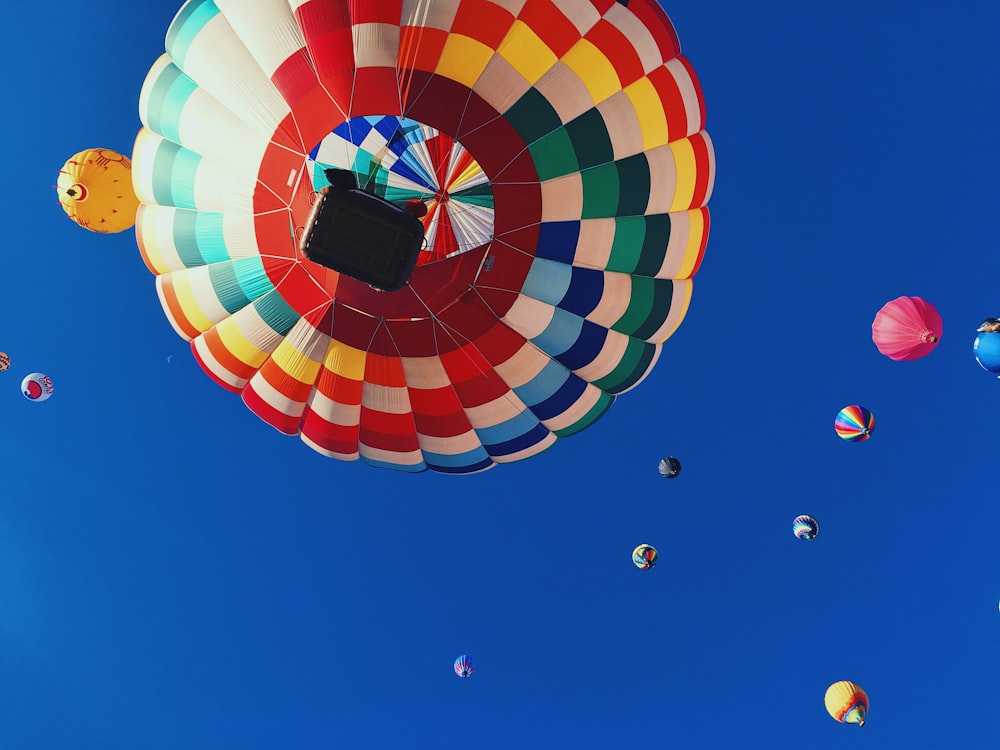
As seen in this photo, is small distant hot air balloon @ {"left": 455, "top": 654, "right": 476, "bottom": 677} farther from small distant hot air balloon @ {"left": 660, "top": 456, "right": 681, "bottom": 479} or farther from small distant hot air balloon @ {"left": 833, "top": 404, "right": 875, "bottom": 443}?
small distant hot air balloon @ {"left": 833, "top": 404, "right": 875, "bottom": 443}

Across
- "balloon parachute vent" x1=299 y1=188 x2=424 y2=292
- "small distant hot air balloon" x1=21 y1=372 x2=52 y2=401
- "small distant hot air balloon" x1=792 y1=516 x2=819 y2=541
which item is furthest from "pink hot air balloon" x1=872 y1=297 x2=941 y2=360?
"small distant hot air balloon" x1=21 y1=372 x2=52 y2=401

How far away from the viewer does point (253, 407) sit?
25.4ft

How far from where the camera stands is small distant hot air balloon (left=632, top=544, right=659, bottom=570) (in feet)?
32.4

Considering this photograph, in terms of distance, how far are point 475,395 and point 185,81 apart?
3567 mm

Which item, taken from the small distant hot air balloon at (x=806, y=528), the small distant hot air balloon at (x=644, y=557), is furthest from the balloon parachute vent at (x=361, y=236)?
the small distant hot air balloon at (x=806, y=528)

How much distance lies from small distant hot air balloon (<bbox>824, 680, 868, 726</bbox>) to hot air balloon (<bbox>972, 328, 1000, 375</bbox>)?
3772 mm

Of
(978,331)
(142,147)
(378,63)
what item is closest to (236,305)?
(142,147)

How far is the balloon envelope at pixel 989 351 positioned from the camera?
8234 mm

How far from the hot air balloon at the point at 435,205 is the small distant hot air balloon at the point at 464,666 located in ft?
10.5

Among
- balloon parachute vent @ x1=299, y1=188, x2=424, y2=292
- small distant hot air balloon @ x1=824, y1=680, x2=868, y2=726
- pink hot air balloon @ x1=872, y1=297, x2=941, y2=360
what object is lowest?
small distant hot air balloon @ x1=824, y1=680, x2=868, y2=726

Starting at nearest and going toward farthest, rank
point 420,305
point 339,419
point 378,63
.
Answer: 1. point 378,63
2. point 420,305
3. point 339,419

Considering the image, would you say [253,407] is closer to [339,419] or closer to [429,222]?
[339,419]

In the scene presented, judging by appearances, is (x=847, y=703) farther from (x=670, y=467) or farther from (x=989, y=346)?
(x=989, y=346)

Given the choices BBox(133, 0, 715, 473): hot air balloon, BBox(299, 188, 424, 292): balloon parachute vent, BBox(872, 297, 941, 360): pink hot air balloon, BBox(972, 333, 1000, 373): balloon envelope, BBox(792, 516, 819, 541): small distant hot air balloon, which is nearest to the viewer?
BBox(299, 188, 424, 292): balloon parachute vent
